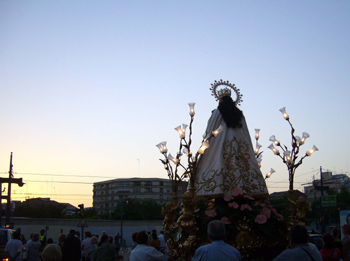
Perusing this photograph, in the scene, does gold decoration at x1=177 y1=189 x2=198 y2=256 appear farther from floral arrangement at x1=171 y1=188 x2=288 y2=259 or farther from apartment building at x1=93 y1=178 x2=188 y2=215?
apartment building at x1=93 y1=178 x2=188 y2=215

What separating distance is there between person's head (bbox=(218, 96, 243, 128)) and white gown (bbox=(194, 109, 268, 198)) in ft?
0.50

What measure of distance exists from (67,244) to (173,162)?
3.69 m

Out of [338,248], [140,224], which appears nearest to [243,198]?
[338,248]

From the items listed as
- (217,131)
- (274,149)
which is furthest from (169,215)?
(274,149)

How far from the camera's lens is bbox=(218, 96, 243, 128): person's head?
1195 cm

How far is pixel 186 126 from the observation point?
38.5 feet

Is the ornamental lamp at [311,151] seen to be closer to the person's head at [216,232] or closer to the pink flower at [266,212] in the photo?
the pink flower at [266,212]

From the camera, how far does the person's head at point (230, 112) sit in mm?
11945

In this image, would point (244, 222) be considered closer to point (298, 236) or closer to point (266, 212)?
point (266, 212)

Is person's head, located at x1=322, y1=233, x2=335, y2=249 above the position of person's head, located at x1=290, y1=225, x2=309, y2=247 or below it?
below

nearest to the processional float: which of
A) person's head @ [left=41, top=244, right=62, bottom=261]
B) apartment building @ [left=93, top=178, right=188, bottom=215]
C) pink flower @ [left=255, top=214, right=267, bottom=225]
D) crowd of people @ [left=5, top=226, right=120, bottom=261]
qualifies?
pink flower @ [left=255, top=214, right=267, bottom=225]

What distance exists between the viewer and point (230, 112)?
12117mm

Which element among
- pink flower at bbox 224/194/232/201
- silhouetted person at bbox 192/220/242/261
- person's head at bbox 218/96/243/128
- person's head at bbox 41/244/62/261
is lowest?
person's head at bbox 41/244/62/261

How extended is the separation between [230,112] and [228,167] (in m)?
1.80
